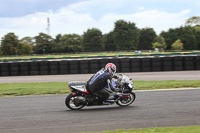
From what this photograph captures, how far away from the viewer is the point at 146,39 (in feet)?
322

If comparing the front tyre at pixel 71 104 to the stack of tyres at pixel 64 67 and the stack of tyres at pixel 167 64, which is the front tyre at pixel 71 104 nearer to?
the stack of tyres at pixel 64 67

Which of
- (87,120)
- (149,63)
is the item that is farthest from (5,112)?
(149,63)

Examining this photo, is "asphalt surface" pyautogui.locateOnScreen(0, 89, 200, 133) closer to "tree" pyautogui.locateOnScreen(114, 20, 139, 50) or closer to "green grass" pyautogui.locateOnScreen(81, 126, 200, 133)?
"green grass" pyautogui.locateOnScreen(81, 126, 200, 133)

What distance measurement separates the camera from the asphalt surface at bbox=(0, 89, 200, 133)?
6.25 meters

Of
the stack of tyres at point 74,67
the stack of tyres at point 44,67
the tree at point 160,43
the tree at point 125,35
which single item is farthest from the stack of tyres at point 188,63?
the tree at point 125,35

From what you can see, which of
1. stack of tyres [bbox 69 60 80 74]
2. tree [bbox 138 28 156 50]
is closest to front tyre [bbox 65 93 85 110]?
stack of tyres [bbox 69 60 80 74]

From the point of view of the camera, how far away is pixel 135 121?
657cm

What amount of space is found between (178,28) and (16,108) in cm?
9604

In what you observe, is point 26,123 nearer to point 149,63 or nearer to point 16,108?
point 16,108

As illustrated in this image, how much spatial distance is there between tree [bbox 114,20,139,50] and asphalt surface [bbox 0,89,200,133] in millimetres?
88350

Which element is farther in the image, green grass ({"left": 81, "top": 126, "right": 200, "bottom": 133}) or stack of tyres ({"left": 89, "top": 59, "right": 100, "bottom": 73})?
stack of tyres ({"left": 89, "top": 59, "right": 100, "bottom": 73})

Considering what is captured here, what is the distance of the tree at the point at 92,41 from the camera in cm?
10050

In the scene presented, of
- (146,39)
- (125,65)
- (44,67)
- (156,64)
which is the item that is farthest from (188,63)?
(146,39)

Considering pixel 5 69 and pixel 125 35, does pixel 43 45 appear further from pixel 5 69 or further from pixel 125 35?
pixel 5 69
